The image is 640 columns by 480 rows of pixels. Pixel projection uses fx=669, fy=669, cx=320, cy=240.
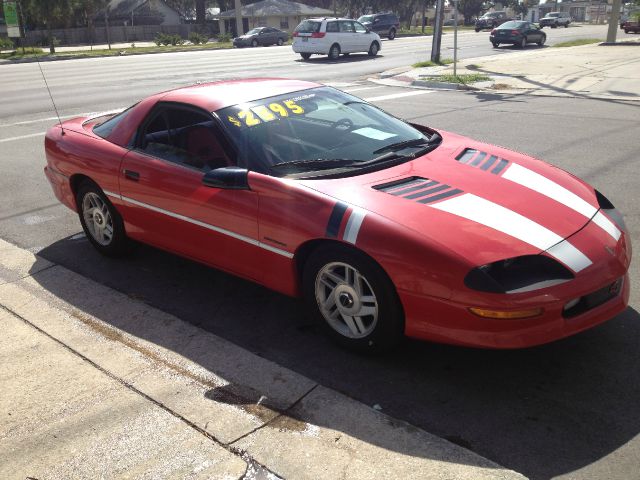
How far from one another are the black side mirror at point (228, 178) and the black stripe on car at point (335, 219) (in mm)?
688

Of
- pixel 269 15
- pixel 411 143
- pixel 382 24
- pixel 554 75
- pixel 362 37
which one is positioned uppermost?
pixel 411 143

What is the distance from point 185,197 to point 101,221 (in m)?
1.33

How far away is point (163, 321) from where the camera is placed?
435 centimetres

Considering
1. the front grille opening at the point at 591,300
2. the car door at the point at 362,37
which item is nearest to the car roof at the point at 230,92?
the front grille opening at the point at 591,300

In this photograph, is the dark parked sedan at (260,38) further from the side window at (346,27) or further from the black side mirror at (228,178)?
the black side mirror at (228,178)

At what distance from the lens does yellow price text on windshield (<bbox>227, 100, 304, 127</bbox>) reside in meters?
4.39

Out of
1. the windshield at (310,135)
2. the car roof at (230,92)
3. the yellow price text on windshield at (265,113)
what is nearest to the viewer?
the windshield at (310,135)

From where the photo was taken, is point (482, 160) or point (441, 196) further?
point (482, 160)

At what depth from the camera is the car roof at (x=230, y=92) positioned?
4.60 m

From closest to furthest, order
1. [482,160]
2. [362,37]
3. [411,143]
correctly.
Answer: [482,160]
[411,143]
[362,37]

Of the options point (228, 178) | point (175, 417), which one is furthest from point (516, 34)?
point (175, 417)

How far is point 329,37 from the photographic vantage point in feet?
93.2

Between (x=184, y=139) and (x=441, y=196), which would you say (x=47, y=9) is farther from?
(x=441, y=196)

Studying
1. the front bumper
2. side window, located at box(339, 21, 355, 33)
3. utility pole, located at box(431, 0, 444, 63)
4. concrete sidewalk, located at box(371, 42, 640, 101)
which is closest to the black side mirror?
the front bumper
